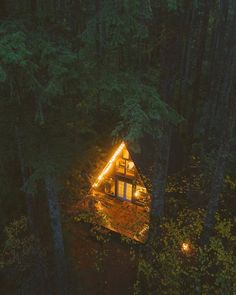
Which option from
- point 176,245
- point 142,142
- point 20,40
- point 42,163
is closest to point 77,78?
point 20,40

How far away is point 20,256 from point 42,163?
6045 millimetres

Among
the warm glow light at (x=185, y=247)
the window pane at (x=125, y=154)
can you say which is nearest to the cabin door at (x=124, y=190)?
the window pane at (x=125, y=154)

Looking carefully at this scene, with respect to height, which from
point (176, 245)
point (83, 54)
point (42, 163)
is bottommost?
point (176, 245)

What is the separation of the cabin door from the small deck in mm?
325

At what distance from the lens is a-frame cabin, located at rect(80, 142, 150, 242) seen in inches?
620

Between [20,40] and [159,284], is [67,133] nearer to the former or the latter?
[20,40]

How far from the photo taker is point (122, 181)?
57.0ft

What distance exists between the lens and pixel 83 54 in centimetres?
747

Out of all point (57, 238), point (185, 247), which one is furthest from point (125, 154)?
point (57, 238)

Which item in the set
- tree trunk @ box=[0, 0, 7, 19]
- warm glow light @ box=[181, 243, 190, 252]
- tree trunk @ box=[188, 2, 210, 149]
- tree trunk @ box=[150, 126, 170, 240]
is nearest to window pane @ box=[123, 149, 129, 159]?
tree trunk @ box=[188, 2, 210, 149]

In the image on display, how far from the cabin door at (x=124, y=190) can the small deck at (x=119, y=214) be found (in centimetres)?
33

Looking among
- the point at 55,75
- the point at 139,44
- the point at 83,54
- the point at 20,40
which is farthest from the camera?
the point at 139,44

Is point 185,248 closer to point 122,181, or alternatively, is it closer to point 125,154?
point 122,181

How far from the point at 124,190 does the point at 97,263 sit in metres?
4.59
